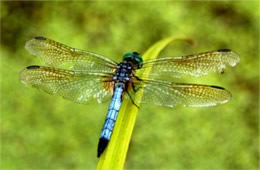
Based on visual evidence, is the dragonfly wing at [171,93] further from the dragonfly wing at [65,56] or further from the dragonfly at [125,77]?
the dragonfly wing at [65,56]

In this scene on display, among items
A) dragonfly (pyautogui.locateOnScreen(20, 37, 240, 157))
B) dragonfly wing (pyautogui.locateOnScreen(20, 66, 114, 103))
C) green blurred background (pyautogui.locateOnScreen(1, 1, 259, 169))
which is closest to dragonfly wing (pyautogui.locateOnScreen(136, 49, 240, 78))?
dragonfly (pyautogui.locateOnScreen(20, 37, 240, 157))

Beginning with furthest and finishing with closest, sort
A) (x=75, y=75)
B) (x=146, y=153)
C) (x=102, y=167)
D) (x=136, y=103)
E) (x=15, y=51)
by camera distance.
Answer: (x=15, y=51) → (x=146, y=153) → (x=75, y=75) → (x=136, y=103) → (x=102, y=167)

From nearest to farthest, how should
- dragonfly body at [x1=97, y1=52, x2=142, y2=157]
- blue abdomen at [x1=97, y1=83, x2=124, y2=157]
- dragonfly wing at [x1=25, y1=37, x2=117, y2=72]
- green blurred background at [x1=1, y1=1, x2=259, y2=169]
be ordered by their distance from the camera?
1. blue abdomen at [x1=97, y1=83, x2=124, y2=157]
2. dragonfly body at [x1=97, y1=52, x2=142, y2=157]
3. dragonfly wing at [x1=25, y1=37, x2=117, y2=72]
4. green blurred background at [x1=1, y1=1, x2=259, y2=169]

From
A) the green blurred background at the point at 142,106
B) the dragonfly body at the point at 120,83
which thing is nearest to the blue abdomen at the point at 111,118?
the dragonfly body at the point at 120,83

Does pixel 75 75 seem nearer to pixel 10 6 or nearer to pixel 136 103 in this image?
pixel 136 103

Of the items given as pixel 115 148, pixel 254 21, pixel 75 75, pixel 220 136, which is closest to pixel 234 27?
pixel 254 21

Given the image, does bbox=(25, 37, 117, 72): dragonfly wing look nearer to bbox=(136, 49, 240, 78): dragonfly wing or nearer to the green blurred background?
bbox=(136, 49, 240, 78): dragonfly wing

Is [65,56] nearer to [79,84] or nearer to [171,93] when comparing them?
[79,84]
